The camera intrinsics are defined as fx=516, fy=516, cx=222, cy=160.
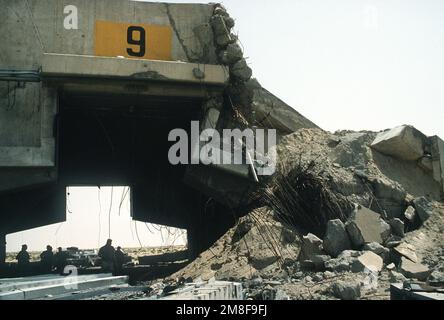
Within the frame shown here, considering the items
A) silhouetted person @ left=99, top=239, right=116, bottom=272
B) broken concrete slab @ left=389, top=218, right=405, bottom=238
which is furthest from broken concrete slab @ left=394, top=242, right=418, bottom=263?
silhouetted person @ left=99, top=239, right=116, bottom=272

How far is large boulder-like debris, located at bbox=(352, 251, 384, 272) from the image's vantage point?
25.1ft

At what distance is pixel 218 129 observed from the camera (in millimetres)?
11633

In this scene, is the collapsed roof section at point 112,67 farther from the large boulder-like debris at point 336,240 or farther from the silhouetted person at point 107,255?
the silhouetted person at point 107,255

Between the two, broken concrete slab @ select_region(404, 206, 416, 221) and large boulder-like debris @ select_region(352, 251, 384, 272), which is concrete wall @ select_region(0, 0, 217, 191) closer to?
large boulder-like debris @ select_region(352, 251, 384, 272)

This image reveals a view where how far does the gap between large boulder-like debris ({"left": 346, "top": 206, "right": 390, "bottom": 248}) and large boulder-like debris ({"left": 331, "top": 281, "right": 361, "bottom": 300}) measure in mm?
2012

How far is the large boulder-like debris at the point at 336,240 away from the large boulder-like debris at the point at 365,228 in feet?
0.43

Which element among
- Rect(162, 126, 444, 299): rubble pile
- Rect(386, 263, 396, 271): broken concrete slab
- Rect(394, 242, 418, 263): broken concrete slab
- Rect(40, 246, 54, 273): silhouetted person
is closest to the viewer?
Rect(162, 126, 444, 299): rubble pile

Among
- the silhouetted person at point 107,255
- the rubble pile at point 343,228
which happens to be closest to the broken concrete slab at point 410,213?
the rubble pile at point 343,228

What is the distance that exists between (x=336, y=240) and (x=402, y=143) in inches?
155

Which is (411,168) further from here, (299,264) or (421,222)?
A: (299,264)

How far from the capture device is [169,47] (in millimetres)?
11484

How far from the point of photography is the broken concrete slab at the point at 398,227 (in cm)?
936

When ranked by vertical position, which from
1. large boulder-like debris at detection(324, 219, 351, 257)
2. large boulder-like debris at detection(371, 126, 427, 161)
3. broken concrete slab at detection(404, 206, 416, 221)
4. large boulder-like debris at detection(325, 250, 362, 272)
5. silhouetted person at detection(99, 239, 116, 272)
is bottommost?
silhouetted person at detection(99, 239, 116, 272)
